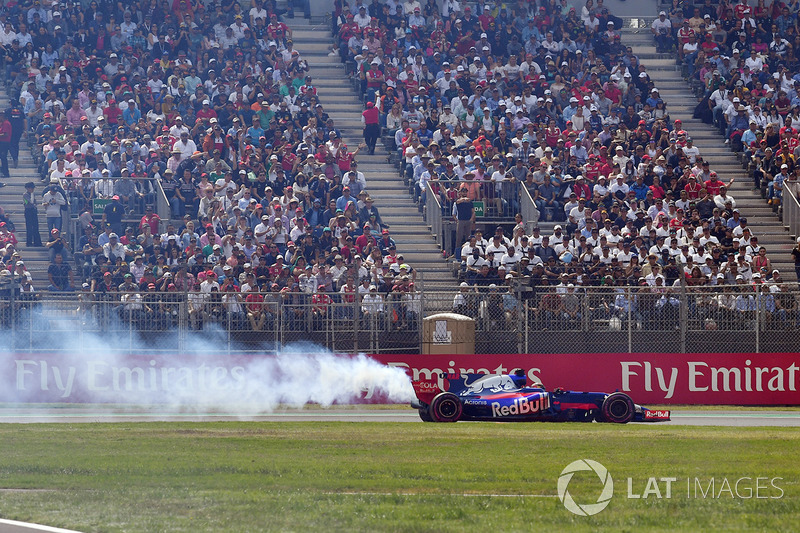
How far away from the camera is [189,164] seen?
27.6m

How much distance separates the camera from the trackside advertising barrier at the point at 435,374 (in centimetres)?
2236

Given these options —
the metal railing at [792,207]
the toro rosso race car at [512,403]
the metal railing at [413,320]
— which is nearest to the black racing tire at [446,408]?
the toro rosso race car at [512,403]

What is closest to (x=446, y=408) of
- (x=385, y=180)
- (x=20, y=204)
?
(x=385, y=180)

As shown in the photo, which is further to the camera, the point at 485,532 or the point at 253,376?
the point at 253,376

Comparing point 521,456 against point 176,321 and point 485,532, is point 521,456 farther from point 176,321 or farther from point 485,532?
point 176,321

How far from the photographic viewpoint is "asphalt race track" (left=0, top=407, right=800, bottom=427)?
20344 millimetres

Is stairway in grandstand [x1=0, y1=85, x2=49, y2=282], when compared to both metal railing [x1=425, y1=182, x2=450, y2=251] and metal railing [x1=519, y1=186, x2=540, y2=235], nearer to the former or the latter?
metal railing [x1=425, y1=182, x2=450, y2=251]

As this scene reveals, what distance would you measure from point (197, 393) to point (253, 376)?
1.17 meters

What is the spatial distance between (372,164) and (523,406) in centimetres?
1317

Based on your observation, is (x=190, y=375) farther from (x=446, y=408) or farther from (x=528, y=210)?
(x=528, y=210)

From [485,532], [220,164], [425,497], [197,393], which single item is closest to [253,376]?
[197,393]

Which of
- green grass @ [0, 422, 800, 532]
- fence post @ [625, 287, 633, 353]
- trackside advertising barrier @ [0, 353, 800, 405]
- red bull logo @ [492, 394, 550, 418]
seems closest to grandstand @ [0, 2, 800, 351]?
fence post @ [625, 287, 633, 353]

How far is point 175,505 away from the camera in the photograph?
463 inches
